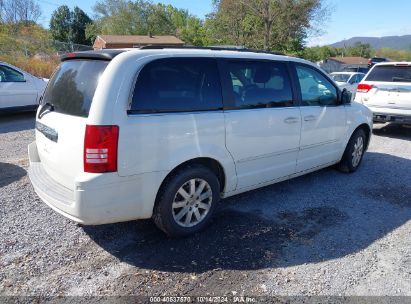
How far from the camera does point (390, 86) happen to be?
28.2 feet

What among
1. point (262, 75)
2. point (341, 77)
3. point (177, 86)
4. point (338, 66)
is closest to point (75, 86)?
point (177, 86)

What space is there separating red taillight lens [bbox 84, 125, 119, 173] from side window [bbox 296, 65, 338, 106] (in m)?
2.64

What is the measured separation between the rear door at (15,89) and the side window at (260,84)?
7646 mm

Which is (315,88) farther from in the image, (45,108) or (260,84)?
(45,108)

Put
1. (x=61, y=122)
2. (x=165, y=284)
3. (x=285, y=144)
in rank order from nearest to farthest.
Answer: (x=165, y=284) < (x=61, y=122) < (x=285, y=144)

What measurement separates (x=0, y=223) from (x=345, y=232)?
11.9 feet

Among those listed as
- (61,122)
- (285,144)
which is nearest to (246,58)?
(285,144)

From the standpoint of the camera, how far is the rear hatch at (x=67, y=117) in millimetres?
3041

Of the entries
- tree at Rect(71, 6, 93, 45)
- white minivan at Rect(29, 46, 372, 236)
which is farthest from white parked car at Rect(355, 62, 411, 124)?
tree at Rect(71, 6, 93, 45)

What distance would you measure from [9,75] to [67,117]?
7.56 m

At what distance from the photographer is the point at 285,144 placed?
172 inches

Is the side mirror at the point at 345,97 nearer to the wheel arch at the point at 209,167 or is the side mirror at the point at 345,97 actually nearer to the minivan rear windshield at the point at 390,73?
the wheel arch at the point at 209,167

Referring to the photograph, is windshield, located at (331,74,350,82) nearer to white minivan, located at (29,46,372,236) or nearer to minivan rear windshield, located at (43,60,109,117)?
white minivan, located at (29,46,372,236)

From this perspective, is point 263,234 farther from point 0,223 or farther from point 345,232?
point 0,223
